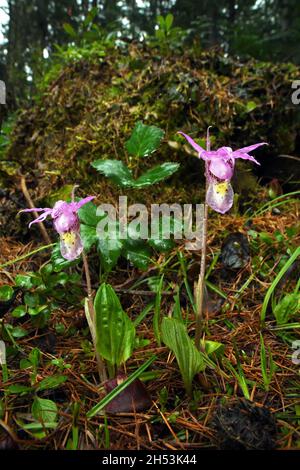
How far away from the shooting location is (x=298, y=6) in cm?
539

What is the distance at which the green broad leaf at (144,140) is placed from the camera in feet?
6.43

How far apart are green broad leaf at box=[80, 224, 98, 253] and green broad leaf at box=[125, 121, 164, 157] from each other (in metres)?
0.52

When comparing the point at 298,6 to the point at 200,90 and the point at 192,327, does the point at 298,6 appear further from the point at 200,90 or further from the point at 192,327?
the point at 192,327

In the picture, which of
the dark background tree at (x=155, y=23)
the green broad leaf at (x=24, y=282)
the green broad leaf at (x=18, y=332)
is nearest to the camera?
the green broad leaf at (x=18, y=332)

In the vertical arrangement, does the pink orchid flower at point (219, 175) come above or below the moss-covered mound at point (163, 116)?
below

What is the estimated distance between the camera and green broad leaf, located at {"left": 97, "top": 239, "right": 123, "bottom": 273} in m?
1.63

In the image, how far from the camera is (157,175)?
1851 millimetres

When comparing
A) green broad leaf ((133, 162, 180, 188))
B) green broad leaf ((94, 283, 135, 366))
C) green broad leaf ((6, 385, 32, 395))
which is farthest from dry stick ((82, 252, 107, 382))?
green broad leaf ((133, 162, 180, 188))

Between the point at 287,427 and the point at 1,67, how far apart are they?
3.89 m

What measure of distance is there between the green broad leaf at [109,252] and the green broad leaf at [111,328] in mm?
269

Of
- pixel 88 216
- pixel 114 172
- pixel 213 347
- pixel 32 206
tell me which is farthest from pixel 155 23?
pixel 213 347

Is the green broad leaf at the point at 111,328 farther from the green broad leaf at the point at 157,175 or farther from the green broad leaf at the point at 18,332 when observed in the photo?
the green broad leaf at the point at 157,175

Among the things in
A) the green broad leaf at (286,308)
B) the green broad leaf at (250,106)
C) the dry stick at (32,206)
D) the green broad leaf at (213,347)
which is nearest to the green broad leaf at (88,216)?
the dry stick at (32,206)

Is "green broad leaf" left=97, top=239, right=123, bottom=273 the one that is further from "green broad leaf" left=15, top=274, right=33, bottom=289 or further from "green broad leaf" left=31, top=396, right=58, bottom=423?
"green broad leaf" left=31, top=396, right=58, bottom=423
